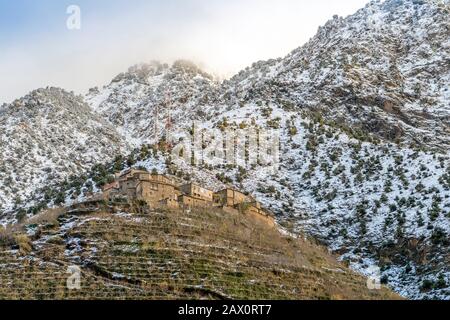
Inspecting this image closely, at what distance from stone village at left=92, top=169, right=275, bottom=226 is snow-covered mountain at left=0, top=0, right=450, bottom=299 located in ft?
23.2

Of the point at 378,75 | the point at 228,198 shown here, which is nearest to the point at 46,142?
the point at 228,198

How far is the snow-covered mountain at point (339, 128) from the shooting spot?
75.7m

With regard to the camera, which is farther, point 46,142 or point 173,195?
point 46,142

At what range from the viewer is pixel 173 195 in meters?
69.9

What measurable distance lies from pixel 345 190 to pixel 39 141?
142 ft

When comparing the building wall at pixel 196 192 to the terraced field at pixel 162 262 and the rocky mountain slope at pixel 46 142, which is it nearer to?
the terraced field at pixel 162 262

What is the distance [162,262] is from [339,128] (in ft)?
162

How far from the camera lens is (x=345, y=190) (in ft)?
278

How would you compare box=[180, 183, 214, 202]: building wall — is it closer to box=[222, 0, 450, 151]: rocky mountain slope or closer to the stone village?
the stone village

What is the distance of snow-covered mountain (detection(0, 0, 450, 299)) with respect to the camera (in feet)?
248
